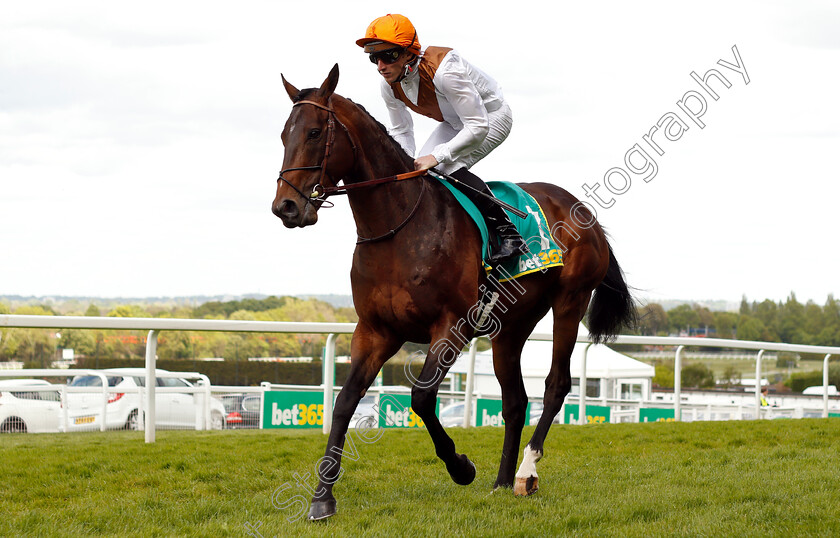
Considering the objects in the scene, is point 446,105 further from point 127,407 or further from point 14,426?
point 127,407

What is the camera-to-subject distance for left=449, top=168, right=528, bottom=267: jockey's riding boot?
14.6 ft

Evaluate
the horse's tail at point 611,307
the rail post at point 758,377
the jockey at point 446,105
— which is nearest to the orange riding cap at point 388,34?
the jockey at point 446,105

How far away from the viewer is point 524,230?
4715mm

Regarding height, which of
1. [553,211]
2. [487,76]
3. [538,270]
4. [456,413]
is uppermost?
[487,76]

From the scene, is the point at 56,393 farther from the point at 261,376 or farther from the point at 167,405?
the point at 261,376

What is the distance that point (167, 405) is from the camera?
10156mm

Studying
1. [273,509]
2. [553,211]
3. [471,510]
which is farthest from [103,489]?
[553,211]

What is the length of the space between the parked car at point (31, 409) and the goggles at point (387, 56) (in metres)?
6.33

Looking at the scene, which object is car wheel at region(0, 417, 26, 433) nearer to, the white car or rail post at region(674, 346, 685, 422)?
the white car

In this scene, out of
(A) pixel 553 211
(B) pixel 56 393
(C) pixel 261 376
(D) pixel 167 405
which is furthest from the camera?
(C) pixel 261 376

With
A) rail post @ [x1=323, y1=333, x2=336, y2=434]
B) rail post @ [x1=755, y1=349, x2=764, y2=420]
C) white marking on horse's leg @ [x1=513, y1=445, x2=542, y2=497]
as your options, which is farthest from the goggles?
rail post @ [x1=755, y1=349, x2=764, y2=420]

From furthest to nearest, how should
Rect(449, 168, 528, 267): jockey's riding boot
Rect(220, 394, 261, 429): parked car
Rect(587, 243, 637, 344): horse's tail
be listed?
1. Rect(220, 394, 261, 429): parked car
2. Rect(587, 243, 637, 344): horse's tail
3. Rect(449, 168, 528, 267): jockey's riding boot

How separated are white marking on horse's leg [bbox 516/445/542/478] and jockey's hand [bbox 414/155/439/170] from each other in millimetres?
1736

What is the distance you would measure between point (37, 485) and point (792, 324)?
8888 cm
